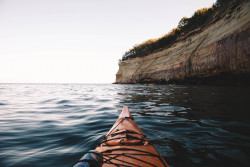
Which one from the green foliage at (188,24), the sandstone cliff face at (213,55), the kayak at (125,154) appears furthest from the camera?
the green foliage at (188,24)

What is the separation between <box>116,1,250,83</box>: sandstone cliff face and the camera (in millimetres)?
10289

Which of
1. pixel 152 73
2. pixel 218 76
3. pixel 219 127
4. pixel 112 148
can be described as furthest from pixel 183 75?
pixel 112 148

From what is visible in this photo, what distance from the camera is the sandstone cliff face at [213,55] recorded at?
10.3 m

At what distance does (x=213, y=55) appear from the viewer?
1341 cm

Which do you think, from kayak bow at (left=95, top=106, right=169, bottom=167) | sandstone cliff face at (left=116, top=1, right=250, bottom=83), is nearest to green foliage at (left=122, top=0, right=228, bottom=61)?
sandstone cliff face at (left=116, top=1, right=250, bottom=83)

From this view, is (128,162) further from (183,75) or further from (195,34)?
(195,34)

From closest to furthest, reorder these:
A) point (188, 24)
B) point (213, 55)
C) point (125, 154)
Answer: point (125, 154)
point (213, 55)
point (188, 24)

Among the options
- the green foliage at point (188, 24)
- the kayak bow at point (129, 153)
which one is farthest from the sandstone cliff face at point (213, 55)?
the kayak bow at point (129, 153)

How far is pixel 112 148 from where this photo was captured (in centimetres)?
160

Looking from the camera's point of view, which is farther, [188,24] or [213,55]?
[188,24]

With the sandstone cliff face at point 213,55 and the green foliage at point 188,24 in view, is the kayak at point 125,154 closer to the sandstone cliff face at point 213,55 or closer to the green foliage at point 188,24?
the sandstone cliff face at point 213,55

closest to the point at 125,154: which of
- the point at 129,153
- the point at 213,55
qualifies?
the point at 129,153

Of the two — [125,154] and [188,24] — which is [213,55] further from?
[125,154]

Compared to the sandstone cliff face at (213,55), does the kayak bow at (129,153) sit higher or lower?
lower
